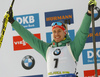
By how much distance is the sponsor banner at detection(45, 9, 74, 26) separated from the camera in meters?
3.07

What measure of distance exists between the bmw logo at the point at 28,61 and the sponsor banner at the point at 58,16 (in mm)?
437

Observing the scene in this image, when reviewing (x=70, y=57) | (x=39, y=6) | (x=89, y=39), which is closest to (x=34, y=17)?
(x=39, y=6)

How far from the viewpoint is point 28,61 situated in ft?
10.2

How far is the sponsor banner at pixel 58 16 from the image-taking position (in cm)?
307

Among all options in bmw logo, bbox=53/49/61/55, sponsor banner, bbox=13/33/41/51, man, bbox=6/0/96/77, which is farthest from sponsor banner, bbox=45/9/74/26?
bmw logo, bbox=53/49/61/55

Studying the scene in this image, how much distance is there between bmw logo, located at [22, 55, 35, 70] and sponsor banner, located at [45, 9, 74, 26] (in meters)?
0.44

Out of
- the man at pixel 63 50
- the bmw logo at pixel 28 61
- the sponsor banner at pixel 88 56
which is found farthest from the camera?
the bmw logo at pixel 28 61

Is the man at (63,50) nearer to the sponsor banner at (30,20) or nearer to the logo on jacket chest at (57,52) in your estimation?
the logo on jacket chest at (57,52)

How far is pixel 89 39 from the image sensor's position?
3025 mm

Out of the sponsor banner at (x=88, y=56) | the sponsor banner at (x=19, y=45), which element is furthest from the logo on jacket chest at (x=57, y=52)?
the sponsor banner at (x=19, y=45)

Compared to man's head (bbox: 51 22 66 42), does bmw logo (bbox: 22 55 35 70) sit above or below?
below

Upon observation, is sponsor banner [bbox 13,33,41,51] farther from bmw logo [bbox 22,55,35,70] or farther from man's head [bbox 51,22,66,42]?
man's head [bbox 51,22,66,42]

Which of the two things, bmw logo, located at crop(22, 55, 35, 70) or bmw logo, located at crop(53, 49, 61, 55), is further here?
bmw logo, located at crop(22, 55, 35, 70)

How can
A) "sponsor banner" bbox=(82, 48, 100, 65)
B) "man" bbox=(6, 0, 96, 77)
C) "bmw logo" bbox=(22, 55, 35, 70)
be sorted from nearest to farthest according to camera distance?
"man" bbox=(6, 0, 96, 77) → "sponsor banner" bbox=(82, 48, 100, 65) → "bmw logo" bbox=(22, 55, 35, 70)
